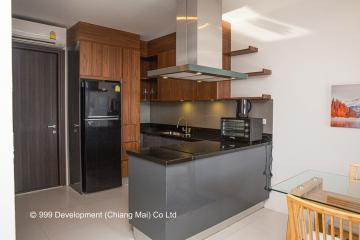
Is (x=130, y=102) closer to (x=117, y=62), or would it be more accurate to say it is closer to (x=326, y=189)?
(x=117, y=62)

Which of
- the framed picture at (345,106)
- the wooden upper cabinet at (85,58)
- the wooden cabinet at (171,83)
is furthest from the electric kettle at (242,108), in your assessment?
the wooden upper cabinet at (85,58)

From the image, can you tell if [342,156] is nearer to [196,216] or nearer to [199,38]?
[196,216]

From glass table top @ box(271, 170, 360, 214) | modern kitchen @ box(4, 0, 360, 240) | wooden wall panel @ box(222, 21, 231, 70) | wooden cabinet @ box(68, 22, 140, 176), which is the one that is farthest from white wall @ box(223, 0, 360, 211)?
wooden cabinet @ box(68, 22, 140, 176)

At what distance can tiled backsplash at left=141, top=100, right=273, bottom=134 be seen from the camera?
11.0 ft

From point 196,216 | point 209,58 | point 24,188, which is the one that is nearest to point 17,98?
point 24,188

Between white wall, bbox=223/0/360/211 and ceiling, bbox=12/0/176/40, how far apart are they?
3.15 ft

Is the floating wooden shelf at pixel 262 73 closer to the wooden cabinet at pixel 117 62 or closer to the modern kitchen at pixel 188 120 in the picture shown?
the modern kitchen at pixel 188 120

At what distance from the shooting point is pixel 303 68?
2.93m

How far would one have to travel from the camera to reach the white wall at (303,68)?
2.62 meters

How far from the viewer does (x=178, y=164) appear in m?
2.17

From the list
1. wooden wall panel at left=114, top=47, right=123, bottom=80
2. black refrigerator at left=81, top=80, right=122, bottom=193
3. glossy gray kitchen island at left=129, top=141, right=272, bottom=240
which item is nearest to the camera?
glossy gray kitchen island at left=129, top=141, right=272, bottom=240

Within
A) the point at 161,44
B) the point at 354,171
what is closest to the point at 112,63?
the point at 161,44

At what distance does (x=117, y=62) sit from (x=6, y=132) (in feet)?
9.13

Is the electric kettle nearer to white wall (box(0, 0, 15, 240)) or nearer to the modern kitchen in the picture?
Answer: the modern kitchen
